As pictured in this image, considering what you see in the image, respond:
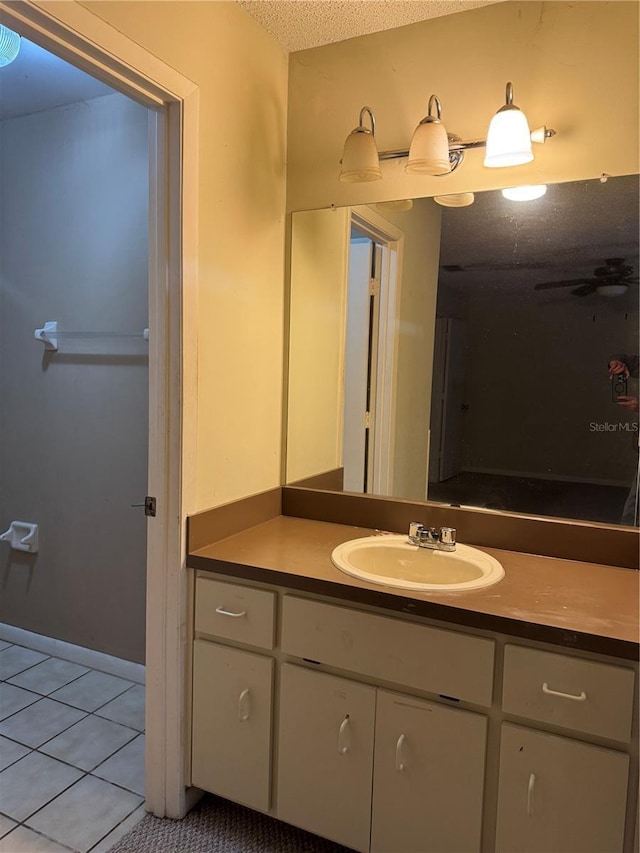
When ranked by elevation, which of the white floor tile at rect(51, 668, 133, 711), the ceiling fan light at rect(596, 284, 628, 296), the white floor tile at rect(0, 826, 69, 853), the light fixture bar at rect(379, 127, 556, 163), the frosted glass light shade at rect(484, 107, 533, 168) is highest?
the light fixture bar at rect(379, 127, 556, 163)

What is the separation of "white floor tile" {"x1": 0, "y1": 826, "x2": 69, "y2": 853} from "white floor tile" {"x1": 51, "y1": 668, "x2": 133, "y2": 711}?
0.61 m

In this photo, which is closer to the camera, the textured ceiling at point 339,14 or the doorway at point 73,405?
the textured ceiling at point 339,14

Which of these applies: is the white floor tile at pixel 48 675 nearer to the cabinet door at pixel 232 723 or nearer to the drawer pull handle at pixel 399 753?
the cabinet door at pixel 232 723

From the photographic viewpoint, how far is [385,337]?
2016 mm

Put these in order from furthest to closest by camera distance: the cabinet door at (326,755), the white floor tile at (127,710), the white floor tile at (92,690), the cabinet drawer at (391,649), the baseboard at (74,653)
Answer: the baseboard at (74,653) < the white floor tile at (92,690) < the white floor tile at (127,710) < the cabinet door at (326,755) < the cabinet drawer at (391,649)

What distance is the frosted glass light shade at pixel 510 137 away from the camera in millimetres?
1525

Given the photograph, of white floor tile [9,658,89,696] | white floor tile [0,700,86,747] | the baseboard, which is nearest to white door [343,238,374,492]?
the baseboard

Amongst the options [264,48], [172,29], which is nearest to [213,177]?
[172,29]

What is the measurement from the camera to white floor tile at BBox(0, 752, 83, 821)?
173 centimetres

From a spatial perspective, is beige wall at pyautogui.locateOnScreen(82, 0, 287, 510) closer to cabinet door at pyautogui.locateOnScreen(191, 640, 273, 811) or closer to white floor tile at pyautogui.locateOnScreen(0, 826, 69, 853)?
cabinet door at pyautogui.locateOnScreen(191, 640, 273, 811)

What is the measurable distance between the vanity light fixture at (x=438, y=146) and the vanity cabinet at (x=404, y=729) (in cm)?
120

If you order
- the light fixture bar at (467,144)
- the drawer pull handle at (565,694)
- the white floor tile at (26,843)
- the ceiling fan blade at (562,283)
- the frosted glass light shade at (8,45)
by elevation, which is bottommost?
the white floor tile at (26,843)

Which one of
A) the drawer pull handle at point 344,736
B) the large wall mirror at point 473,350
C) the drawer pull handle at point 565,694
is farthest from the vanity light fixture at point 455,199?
the drawer pull handle at point 344,736

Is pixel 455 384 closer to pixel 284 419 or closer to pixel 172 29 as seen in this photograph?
pixel 284 419
